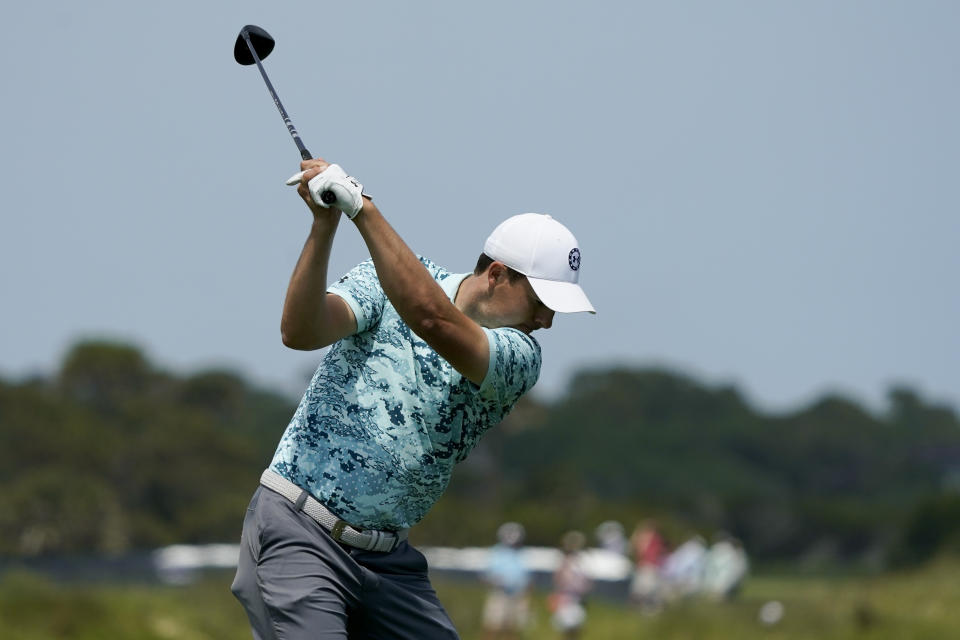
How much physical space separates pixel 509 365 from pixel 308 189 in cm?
89

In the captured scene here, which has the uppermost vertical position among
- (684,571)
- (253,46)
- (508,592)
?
→ (253,46)

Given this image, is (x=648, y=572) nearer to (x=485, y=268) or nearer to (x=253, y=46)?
(x=253, y=46)

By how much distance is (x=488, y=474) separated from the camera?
258 feet

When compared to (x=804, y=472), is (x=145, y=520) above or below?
above

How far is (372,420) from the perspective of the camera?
556 centimetres

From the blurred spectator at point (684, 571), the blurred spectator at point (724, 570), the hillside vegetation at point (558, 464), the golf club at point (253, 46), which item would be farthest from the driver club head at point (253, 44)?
the hillside vegetation at point (558, 464)

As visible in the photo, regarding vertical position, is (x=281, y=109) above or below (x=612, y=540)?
above

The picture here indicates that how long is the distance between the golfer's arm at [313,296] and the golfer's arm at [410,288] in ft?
0.45

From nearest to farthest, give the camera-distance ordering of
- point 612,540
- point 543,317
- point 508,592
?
1. point 543,317
2. point 508,592
3. point 612,540

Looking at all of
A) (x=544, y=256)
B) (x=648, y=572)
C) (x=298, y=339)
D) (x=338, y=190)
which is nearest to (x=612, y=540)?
(x=648, y=572)

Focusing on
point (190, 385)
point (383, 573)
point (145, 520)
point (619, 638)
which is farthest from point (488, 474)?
point (383, 573)

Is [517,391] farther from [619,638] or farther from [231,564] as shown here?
[231,564]

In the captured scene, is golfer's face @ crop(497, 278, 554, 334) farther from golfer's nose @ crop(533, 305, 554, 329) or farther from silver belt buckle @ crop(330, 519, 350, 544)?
silver belt buckle @ crop(330, 519, 350, 544)

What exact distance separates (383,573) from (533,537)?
3395 cm
